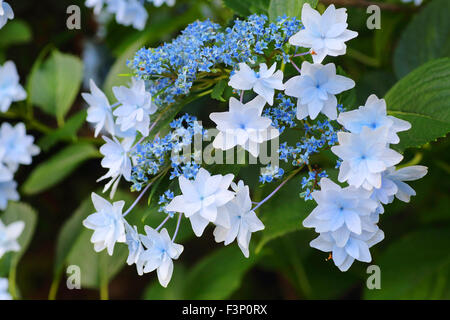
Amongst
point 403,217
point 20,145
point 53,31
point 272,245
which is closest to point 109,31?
point 53,31

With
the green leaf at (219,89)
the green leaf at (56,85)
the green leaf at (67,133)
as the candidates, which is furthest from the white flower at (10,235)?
the green leaf at (219,89)

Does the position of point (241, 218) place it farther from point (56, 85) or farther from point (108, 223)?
point (56, 85)

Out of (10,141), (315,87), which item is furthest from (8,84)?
(315,87)

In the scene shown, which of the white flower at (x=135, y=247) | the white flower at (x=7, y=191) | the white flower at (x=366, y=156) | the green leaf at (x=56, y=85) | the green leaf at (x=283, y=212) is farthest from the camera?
the green leaf at (x=56, y=85)

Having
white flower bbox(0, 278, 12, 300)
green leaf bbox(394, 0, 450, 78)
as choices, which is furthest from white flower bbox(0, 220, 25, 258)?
green leaf bbox(394, 0, 450, 78)

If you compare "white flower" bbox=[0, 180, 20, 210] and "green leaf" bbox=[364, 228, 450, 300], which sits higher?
"white flower" bbox=[0, 180, 20, 210]

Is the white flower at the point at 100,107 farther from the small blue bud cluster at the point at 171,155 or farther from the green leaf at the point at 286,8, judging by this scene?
the green leaf at the point at 286,8

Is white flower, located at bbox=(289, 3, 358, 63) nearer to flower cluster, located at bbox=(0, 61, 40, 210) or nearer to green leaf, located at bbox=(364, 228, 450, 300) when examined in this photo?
green leaf, located at bbox=(364, 228, 450, 300)
